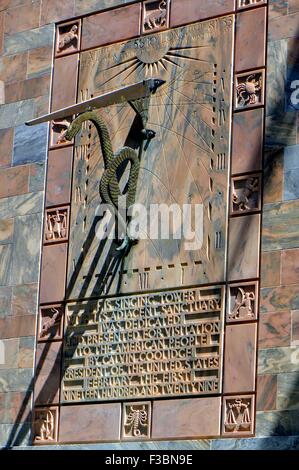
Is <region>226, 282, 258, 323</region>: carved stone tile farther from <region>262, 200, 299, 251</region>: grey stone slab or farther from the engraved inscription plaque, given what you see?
<region>262, 200, 299, 251</region>: grey stone slab

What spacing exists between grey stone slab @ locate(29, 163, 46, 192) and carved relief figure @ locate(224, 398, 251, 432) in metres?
3.07

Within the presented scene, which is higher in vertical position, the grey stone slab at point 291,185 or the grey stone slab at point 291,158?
the grey stone slab at point 291,158

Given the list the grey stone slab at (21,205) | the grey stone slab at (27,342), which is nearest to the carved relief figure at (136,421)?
the grey stone slab at (27,342)

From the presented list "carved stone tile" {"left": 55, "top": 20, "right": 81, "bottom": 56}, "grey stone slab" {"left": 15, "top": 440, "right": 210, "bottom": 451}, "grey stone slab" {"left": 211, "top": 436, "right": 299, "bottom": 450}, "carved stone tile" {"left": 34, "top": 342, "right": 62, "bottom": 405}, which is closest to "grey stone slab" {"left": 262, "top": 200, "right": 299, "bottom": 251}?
"grey stone slab" {"left": 211, "top": 436, "right": 299, "bottom": 450}

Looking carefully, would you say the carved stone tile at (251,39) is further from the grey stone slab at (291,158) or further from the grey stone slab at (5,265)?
the grey stone slab at (5,265)

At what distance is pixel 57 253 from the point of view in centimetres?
1531

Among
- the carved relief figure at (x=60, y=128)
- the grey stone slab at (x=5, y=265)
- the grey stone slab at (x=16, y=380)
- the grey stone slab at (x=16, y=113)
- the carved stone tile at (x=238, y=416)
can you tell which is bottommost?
the carved stone tile at (x=238, y=416)

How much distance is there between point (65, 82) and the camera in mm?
15797

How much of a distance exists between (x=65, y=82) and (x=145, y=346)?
9.25ft

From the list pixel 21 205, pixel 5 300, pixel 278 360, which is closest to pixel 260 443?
pixel 278 360

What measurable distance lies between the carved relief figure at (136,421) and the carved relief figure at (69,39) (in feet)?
11.9

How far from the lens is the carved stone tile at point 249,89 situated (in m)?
14.3

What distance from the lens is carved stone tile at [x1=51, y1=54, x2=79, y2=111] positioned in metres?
15.7

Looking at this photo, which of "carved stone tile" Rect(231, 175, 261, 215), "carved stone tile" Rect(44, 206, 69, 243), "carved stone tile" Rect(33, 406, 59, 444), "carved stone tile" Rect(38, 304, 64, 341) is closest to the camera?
"carved stone tile" Rect(231, 175, 261, 215)
